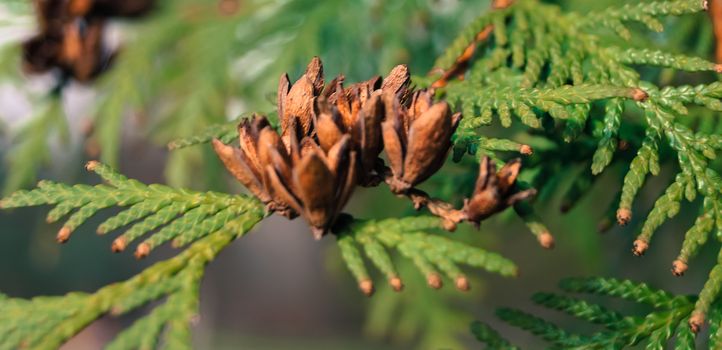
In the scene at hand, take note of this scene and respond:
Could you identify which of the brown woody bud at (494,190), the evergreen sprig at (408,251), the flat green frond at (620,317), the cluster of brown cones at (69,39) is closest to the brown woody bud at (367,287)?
the evergreen sprig at (408,251)

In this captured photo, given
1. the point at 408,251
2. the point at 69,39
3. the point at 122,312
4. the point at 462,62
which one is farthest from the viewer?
the point at 69,39

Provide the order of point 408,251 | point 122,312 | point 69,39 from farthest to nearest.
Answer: point 69,39 → point 408,251 → point 122,312

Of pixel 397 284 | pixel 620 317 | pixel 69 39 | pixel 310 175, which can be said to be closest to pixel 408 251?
pixel 397 284

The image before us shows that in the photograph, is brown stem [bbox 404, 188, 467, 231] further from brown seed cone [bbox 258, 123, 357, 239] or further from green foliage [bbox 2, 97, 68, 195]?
green foliage [bbox 2, 97, 68, 195]

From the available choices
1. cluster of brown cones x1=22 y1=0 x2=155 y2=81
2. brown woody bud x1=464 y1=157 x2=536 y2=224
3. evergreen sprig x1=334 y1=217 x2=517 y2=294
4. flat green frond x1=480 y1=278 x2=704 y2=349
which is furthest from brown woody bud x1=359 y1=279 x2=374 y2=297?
cluster of brown cones x1=22 y1=0 x2=155 y2=81

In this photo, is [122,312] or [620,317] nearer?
[122,312]

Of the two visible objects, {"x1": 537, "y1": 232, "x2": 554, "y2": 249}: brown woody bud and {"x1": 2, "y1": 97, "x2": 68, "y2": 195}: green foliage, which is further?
{"x1": 2, "y1": 97, "x2": 68, "y2": 195}: green foliage

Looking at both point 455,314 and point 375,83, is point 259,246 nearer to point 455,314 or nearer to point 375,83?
point 455,314

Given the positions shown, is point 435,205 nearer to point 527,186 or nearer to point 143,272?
point 527,186
